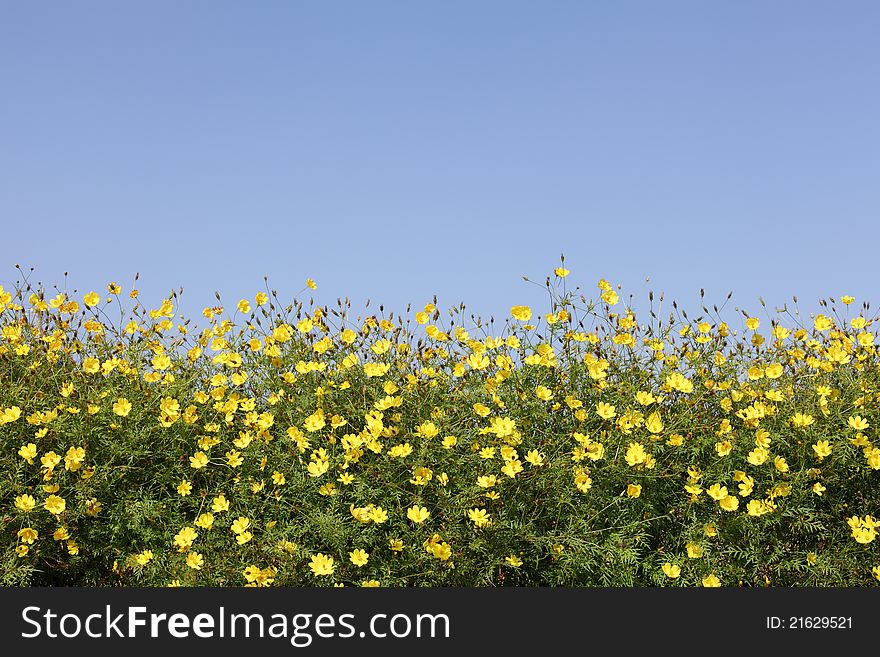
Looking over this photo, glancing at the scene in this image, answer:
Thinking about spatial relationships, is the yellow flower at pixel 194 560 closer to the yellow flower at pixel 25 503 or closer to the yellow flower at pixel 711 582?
the yellow flower at pixel 25 503

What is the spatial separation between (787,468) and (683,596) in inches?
33.0

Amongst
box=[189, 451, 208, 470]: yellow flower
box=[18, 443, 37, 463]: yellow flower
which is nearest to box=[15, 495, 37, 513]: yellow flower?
box=[18, 443, 37, 463]: yellow flower

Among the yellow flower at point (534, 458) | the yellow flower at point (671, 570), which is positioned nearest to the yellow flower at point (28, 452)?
the yellow flower at point (534, 458)

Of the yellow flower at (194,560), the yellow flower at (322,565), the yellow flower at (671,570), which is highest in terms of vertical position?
the yellow flower at (194,560)

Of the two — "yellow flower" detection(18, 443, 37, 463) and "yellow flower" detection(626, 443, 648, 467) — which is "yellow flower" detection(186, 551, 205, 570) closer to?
"yellow flower" detection(18, 443, 37, 463)

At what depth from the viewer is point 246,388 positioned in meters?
4.60

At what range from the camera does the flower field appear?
3.74 meters

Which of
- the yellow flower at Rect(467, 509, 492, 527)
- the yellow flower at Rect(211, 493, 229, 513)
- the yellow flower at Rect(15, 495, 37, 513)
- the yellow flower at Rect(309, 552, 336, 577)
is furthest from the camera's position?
the yellow flower at Rect(15, 495, 37, 513)

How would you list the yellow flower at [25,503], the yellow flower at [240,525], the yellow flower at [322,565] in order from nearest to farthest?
the yellow flower at [322,565] → the yellow flower at [240,525] → the yellow flower at [25,503]

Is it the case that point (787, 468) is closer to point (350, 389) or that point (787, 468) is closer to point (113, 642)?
point (350, 389)

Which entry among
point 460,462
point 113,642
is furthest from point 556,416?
point 113,642

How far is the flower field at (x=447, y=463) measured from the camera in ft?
12.3

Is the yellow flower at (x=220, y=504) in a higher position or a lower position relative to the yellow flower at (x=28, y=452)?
lower

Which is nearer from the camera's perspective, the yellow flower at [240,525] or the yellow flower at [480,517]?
the yellow flower at [480,517]
